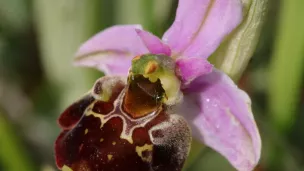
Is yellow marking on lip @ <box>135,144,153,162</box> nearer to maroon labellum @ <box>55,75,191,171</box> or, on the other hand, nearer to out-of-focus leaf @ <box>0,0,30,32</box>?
maroon labellum @ <box>55,75,191,171</box>

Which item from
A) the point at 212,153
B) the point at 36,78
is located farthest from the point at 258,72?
the point at 36,78

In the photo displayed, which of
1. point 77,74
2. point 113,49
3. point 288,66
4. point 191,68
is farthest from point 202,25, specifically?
point 77,74

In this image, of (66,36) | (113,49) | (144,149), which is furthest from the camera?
(66,36)

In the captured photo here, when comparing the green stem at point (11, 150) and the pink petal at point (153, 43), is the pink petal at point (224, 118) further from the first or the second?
the green stem at point (11, 150)

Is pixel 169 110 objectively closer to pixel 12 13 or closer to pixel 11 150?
pixel 11 150

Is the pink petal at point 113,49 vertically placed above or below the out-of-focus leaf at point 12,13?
above

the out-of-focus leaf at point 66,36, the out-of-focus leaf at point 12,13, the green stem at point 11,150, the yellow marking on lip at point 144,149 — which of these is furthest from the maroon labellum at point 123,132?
the out-of-focus leaf at point 12,13

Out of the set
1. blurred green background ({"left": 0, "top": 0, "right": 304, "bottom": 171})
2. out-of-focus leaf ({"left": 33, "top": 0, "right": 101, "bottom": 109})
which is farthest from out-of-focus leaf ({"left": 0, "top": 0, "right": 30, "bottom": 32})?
out-of-focus leaf ({"left": 33, "top": 0, "right": 101, "bottom": 109})

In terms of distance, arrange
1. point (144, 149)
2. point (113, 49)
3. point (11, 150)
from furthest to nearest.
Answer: point (11, 150) < point (113, 49) < point (144, 149)
